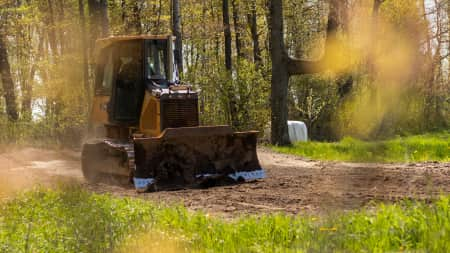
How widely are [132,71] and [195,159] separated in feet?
8.62

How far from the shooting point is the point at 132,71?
14016 millimetres

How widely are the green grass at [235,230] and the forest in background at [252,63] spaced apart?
19.7 feet

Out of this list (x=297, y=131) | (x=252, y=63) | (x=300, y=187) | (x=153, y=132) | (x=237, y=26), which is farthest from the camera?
(x=237, y=26)

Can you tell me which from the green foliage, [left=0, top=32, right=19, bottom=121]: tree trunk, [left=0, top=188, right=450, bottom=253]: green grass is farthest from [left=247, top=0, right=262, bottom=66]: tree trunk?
[left=0, top=188, right=450, bottom=253]: green grass

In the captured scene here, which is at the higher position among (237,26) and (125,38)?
(237,26)

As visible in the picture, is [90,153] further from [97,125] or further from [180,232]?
[180,232]

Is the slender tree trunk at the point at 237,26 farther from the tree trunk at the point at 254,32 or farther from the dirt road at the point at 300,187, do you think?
the dirt road at the point at 300,187

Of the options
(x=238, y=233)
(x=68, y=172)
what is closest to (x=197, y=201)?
(x=238, y=233)

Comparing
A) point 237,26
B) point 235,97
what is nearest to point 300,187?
point 235,97

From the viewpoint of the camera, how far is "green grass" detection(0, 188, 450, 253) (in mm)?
6117

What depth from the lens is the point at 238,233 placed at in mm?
6977

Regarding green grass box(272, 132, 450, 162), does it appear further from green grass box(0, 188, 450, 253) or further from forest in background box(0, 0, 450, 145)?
green grass box(0, 188, 450, 253)

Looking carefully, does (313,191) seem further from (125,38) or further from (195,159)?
(125,38)

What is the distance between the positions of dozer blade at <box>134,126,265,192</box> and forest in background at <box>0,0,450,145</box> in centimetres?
331
